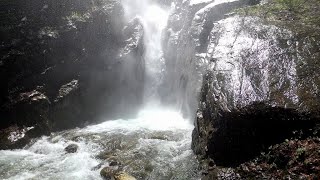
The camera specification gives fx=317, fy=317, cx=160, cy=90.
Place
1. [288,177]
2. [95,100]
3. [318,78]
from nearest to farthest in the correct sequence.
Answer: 1. [288,177]
2. [318,78]
3. [95,100]

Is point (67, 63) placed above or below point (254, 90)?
above

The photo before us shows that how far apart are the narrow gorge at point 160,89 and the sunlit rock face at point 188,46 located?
0.08 m

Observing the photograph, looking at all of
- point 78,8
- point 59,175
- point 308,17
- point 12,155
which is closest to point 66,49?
point 78,8

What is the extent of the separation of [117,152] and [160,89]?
907cm

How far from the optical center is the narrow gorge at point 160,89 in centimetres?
876

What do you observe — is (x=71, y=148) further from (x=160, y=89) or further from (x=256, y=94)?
(x=160, y=89)

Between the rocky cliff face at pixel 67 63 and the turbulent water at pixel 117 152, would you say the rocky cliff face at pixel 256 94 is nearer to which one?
the turbulent water at pixel 117 152

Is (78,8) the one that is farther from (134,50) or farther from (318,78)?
(318,78)

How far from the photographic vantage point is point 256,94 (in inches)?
370

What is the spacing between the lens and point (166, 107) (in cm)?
2008

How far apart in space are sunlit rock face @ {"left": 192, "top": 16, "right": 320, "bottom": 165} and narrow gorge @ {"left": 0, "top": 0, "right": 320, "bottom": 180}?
3 centimetres

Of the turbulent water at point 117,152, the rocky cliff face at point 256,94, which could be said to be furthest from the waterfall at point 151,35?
the rocky cliff face at point 256,94

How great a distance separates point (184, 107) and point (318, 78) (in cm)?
906

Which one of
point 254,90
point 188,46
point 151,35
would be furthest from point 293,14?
point 151,35
